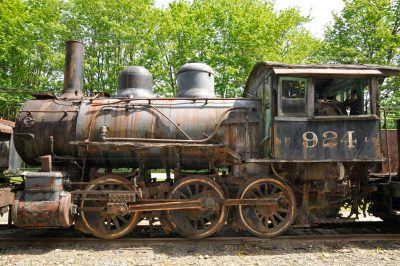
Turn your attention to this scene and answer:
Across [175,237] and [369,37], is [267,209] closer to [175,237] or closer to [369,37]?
[175,237]

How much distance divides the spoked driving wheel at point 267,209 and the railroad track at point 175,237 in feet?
0.66

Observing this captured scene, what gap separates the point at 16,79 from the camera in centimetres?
2361

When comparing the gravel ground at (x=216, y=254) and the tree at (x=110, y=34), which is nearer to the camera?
the gravel ground at (x=216, y=254)

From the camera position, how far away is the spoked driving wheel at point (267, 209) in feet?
21.5

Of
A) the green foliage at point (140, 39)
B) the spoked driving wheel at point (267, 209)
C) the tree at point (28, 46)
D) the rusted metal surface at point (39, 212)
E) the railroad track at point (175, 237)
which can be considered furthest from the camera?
the tree at point (28, 46)

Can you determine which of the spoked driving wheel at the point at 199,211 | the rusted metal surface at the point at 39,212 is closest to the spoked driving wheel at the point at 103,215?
the rusted metal surface at the point at 39,212

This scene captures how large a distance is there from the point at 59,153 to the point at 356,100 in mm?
6529

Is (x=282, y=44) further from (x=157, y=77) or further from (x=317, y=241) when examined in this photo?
(x=317, y=241)

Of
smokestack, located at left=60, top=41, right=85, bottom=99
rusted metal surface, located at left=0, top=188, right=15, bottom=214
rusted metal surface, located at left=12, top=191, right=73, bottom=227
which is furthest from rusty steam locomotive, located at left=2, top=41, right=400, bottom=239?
smokestack, located at left=60, top=41, right=85, bottom=99

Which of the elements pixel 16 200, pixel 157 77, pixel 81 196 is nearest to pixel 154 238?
pixel 81 196

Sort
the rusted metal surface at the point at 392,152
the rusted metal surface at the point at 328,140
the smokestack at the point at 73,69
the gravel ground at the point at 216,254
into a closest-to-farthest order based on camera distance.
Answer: the gravel ground at the point at 216,254 → the rusted metal surface at the point at 328,140 → the rusted metal surface at the point at 392,152 → the smokestack at the point at 73,69

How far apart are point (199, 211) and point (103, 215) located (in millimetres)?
1995

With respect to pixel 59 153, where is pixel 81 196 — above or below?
below

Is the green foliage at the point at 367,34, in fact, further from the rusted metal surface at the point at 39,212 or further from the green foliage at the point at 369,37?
the rusted metal surface at the point at 39,212
